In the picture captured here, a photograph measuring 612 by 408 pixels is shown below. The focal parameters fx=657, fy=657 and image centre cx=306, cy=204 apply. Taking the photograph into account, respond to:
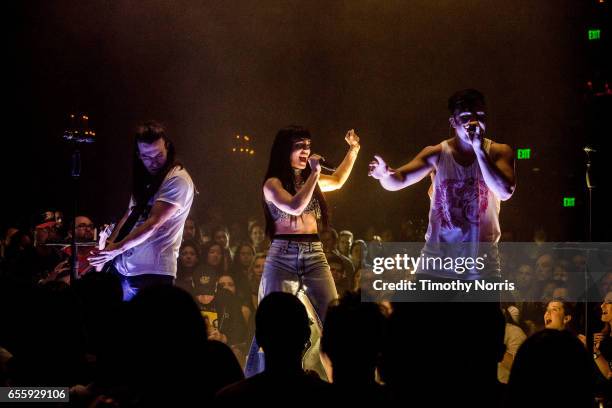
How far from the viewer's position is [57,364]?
109 inches

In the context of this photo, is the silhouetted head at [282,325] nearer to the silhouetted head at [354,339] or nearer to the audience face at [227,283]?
the silhouetted head at [354,339]

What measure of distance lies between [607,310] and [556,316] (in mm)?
493

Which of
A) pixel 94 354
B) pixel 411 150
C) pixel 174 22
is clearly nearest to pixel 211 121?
pixel 174 22

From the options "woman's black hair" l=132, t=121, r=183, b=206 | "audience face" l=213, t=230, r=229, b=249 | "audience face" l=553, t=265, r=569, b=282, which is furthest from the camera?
"audience face" l=213, t=230, r=229, b=249

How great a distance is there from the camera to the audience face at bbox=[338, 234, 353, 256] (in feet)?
31.2

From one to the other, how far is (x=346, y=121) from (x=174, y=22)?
9.98 feet

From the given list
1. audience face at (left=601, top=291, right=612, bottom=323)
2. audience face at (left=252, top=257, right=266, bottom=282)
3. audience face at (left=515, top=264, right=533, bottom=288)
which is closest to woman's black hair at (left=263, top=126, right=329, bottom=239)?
audience face at (left=252, top=257, right=266, bottom=282)

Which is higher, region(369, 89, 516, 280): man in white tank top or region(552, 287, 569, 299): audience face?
Result: region(369, 89, 516, 280): man in white tank top

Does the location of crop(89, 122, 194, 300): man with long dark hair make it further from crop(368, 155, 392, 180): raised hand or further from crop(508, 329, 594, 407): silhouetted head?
crop(508, 329, 594, 407): silhouetted head

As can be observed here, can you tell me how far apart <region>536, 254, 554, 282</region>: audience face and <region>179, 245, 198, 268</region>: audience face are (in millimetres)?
4309

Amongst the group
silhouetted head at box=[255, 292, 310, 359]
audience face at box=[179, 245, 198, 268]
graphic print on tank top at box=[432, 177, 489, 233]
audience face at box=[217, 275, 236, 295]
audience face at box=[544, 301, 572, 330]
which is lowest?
audience face at box=[544, 301, 572, 330]

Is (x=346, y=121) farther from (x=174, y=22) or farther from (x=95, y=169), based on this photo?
(x=95, y=169)

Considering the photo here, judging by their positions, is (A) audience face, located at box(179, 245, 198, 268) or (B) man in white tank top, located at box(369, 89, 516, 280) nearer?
(B) man in white tank top, located at box(369, 89, 516, 280)

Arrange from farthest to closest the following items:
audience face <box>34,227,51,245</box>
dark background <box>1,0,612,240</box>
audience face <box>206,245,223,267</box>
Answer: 1. dark background <box>1,0,612,240</box>
2. audience face <box>34,227,51,245</box>
3. audience face <box>206,245,223,267</box>
